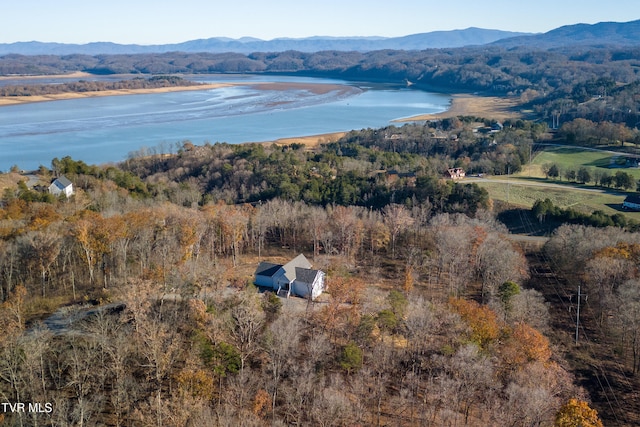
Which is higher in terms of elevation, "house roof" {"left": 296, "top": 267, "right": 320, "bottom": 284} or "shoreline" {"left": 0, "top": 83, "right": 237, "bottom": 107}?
"shoreline" {"left": 0, "top": 83, "right": 237, "bottom": 107}

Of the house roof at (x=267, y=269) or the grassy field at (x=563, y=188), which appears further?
the grassy field at (x=563, y=188)

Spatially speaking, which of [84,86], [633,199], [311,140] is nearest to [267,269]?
[633,199]

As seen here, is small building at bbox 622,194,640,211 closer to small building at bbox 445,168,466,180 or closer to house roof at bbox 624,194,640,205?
house roof at bbox 624,194,640,205

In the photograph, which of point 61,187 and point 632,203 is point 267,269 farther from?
point 632,203

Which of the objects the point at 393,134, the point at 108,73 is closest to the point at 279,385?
the point at 393,134

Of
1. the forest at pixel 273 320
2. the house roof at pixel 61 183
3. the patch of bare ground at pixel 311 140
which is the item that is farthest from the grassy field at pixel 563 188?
the house roof at pixel 61 183

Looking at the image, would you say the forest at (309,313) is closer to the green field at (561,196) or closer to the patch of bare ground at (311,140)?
the green field at (561,196)

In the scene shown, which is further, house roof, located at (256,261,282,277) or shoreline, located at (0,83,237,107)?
shoreline, located at (0,83,237,107)

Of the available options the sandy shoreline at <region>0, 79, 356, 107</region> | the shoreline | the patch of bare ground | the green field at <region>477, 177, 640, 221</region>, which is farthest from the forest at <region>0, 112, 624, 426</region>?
the sandy shoreline at <region>0, 79, 356, 107</region>
